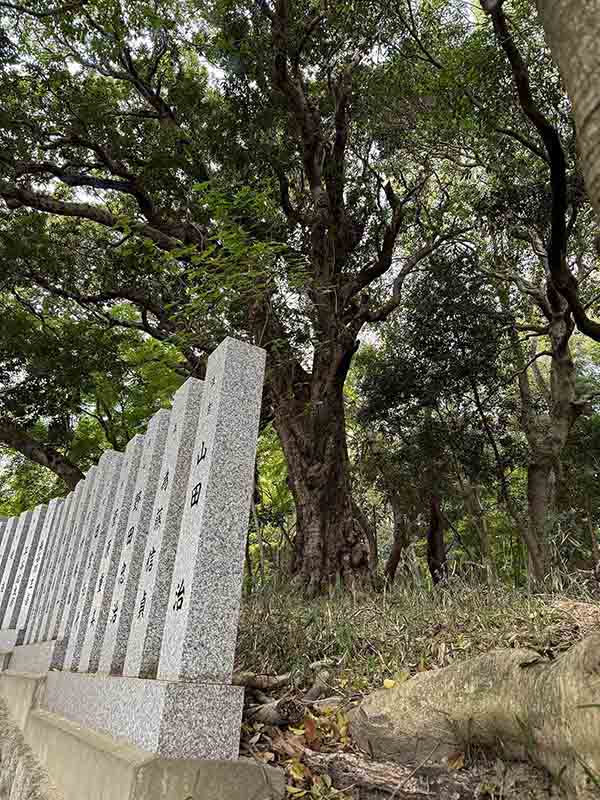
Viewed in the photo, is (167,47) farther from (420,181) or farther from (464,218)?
(464,218)

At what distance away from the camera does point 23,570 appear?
5.14m

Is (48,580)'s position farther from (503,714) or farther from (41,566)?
(503,714)

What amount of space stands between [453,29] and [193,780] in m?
6.79

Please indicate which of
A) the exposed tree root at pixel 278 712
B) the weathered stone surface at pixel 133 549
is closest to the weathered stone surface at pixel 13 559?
the weathered stone surface at pixel 133 549

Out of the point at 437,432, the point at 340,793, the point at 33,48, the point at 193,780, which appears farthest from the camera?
the point at 437,432

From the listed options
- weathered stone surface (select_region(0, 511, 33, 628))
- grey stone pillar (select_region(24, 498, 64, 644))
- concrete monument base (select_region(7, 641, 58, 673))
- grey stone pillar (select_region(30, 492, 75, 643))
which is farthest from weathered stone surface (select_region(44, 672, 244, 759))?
weathered stone surface (select_region(0, 511, 33, 628))

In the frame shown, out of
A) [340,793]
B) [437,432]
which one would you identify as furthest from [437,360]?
[340,793]

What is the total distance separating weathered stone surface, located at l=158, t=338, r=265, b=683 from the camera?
1681mm

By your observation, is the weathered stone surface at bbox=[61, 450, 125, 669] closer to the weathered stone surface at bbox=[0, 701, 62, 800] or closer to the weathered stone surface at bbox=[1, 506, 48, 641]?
the weathered stone surface at bbox=[0, 701, 62, 800]

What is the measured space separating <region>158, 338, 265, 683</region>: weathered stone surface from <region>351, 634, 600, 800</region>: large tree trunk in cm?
65

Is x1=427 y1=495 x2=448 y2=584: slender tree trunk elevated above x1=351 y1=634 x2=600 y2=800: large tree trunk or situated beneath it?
elevated above

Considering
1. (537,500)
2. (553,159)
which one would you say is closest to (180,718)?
(553,159)

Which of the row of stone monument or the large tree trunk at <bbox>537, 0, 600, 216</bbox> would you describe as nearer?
the large tree trunk at <bbox>537, 0, 600, 216</bbox>

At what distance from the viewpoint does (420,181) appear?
22.9ft
